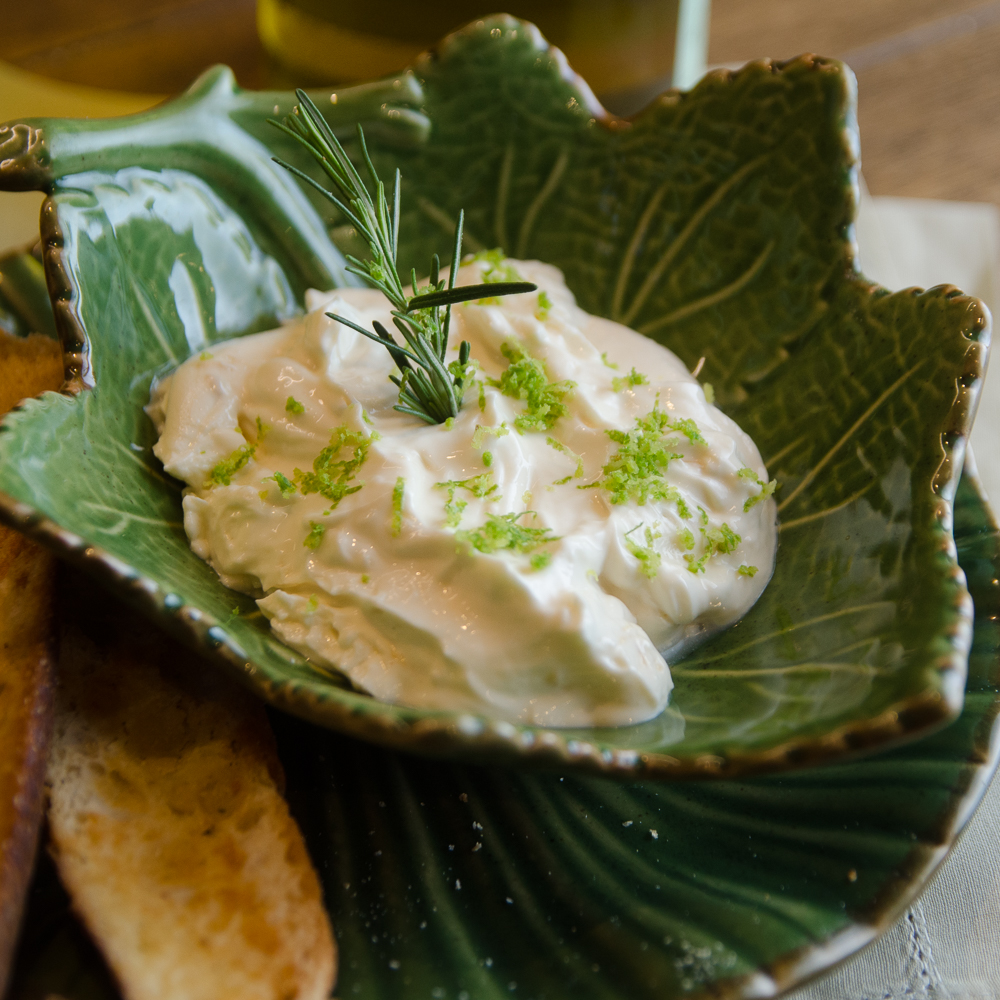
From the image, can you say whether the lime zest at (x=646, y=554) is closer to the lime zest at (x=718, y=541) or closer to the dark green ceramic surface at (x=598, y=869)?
the lime zest at (x=718, y=541)

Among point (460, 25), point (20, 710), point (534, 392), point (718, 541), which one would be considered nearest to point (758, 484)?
point (718, 541)

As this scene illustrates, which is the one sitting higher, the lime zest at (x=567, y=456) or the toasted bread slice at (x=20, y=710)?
the lime zest at (x=567, y=456)

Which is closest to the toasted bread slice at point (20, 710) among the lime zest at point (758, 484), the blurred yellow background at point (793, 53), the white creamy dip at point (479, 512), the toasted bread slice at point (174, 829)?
the toasted bread slice at point (174, 829)

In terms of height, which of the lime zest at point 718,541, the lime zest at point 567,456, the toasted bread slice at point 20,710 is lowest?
the toasted bread slice at point 20,710

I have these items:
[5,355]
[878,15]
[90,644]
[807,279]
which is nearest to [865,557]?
[807,279]

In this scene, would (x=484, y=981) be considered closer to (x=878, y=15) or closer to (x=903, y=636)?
(x=903, y=636)

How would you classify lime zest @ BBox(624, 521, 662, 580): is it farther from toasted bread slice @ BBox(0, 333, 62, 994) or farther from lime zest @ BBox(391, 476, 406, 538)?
toasted bread slice @ BBox(0, 333, 62, 994)

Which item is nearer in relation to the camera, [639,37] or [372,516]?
[372,516]
